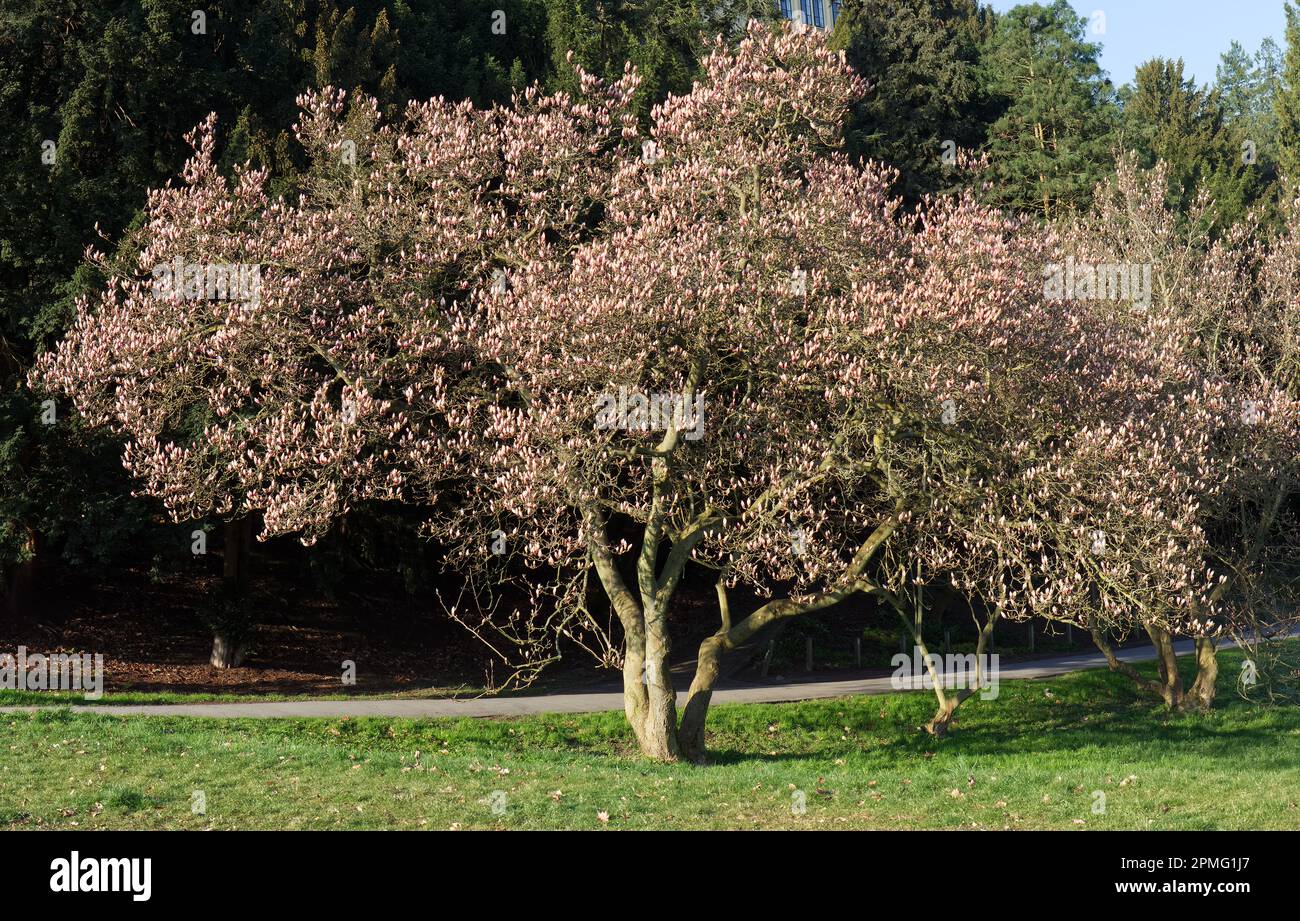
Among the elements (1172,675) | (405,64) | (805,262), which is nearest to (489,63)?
(405,64)

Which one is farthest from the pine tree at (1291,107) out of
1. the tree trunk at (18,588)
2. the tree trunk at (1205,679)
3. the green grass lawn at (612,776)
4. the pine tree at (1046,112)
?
the tree trunk at (18,588)

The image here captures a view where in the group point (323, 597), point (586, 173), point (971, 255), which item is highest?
point (586, 173)

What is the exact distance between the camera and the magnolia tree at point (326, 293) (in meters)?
14.3

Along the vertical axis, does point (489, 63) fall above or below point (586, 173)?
above

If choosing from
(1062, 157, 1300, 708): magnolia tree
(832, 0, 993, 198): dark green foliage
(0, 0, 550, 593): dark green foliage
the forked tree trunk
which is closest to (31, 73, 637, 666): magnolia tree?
(0, 0, 550, 593): dark green foliage

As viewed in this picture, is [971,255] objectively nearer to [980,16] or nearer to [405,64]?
[405,64]

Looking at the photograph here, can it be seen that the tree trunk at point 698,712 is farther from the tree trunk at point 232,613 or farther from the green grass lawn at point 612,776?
the tree trunk at point 232,613

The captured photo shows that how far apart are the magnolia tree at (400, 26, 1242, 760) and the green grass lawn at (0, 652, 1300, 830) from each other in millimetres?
2111

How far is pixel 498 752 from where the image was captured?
1639 cm

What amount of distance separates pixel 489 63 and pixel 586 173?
50.9ft

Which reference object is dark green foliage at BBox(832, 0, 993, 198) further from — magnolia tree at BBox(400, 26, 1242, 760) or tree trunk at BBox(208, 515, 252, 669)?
magnolia tree at BBox(400, 26, 1242, 760)

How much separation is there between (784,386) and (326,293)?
5.99 m

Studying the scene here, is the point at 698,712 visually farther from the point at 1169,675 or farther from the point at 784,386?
the point at 1169,675

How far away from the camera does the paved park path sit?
59.8 feet
